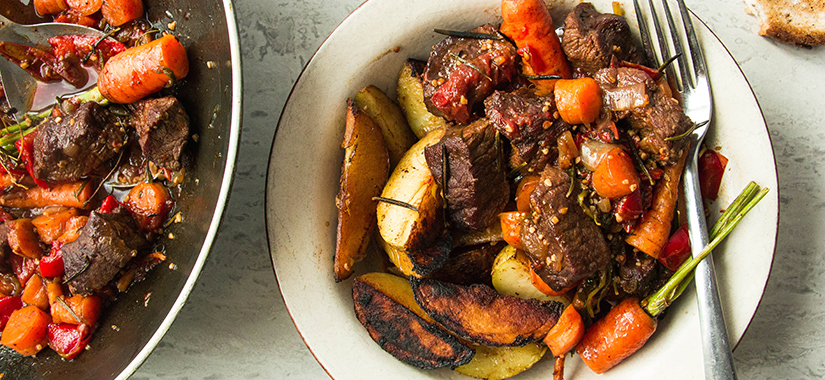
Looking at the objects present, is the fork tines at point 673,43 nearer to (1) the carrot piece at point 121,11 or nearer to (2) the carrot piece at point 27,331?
(1) the carrot piece at point 121,11

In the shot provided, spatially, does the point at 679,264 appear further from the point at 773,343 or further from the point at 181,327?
the point at 181,327

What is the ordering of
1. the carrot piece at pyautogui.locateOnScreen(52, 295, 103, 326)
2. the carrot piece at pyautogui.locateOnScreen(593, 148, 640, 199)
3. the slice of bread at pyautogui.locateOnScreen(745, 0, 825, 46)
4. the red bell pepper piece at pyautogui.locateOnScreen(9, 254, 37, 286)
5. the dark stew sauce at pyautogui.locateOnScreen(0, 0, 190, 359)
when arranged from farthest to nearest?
the slice of bread at pyautogui.locateOnScreen(745, 0, 825, 46) < the red bell pepper piece at pyautogui.locateOnScreen(9, 254, 37, 286) < the carrot piece at pyautogui.locateOnScreen(52, 295, 103, 326) < the dark stew sauce at pyautogui.locateOnScreen(0, 0, 190, 359) < the carrot piece at pyautogui.locateOnScreen(593, 148, 640, 199)

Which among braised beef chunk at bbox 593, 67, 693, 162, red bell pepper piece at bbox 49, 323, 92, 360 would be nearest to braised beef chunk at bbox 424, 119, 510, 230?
braised beef chunk at bbox 593, 67, 693, 162

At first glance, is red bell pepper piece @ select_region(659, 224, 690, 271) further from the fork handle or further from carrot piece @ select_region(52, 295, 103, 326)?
carrot piece @ select_region(52, 295, 103, 326)

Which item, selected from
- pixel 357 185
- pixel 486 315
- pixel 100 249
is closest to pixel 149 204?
pixel 100 249

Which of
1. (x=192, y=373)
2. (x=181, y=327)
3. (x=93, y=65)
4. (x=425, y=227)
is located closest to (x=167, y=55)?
(x=93, y=65)

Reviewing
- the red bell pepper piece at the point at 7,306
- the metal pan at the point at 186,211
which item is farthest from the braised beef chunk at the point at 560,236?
the red bell pepper piece at the point at 7,306
